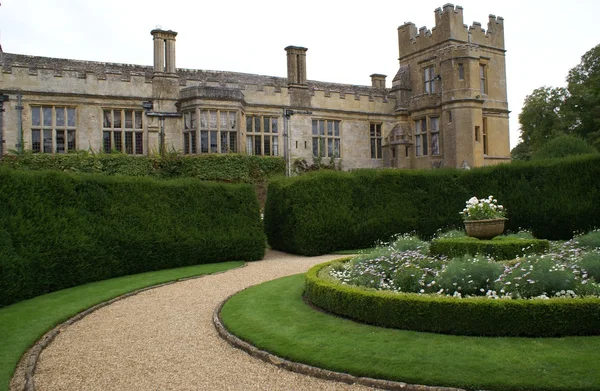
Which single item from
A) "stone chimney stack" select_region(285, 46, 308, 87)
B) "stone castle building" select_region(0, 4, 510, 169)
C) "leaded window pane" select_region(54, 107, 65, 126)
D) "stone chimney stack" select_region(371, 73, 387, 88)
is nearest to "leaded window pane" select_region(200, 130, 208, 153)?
"stone castle building" select_region(0, 4, 510, 169)

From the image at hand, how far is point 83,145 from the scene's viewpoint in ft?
75.7

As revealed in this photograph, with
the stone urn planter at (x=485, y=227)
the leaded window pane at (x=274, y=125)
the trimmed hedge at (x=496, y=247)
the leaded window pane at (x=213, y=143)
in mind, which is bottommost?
the trimmed hedge at (x=496, y=247)

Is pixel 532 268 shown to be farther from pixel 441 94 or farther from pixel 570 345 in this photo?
pixel 441 94

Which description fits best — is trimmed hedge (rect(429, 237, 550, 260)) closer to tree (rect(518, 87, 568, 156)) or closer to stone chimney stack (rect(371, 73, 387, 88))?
stone chimney stack (rect(371, 73, 387, 88))

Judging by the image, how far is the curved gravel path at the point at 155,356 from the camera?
5.74 metres

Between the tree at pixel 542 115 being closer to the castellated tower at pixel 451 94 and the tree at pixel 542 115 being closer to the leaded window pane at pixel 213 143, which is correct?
the castellated tower at pixel 451 94

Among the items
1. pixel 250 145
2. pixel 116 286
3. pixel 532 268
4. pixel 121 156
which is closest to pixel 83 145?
pixel 121 156

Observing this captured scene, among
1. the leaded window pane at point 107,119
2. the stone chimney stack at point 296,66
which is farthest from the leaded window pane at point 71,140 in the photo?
the stone chimney stack at point 296,66

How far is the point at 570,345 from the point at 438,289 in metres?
2.38

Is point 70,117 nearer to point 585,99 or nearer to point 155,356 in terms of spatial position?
point 155,356

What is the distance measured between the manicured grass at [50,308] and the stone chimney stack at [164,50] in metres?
13.5

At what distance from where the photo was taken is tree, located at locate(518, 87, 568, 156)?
41344mm

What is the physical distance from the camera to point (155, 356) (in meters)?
6.76

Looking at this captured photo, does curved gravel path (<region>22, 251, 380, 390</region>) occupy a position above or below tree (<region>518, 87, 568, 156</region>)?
below
